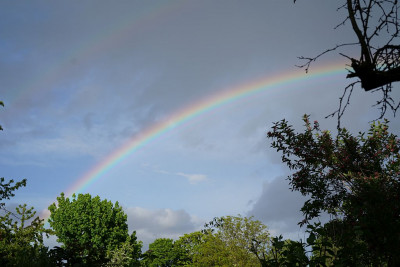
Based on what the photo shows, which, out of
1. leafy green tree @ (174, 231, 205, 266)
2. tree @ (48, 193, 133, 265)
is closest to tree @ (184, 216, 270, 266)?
leafy green tree @ (174, 231, 205, 266)

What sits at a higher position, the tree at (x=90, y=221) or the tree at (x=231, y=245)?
the tree at (x=90, y=221)

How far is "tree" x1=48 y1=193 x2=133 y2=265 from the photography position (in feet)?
117

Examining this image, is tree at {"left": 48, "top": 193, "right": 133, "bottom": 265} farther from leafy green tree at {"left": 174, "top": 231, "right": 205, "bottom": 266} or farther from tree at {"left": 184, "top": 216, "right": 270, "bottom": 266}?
tree at {"left": 184, "top": 216, "right": 270, "bottom": 266}

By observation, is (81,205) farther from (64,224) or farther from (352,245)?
(352,245)

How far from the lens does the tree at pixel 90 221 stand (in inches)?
1406

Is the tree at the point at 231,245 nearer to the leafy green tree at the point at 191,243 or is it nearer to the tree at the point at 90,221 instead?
the leafy green tree at the point at 191,243

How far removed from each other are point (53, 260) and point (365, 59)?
6106mm

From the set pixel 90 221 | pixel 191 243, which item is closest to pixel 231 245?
pixel 191 243

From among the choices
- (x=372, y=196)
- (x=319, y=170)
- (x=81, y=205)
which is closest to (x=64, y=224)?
(x=81, y=205)

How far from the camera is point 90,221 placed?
36094mm

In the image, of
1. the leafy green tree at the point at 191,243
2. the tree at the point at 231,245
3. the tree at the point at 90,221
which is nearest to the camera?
the tree at the point at 231,245

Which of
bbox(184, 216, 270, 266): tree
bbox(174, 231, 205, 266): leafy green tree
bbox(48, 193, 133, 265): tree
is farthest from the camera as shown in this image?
bbox(48, 193, 133, 265): tree

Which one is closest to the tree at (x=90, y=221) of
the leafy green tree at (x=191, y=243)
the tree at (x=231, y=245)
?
the leafy green tree at (x=191, y=243)

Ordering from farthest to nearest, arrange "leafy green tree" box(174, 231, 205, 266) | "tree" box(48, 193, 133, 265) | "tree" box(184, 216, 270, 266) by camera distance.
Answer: "tree" box(48, 193, 133, 265)
"leafy green tree" box(174, 231, 205, 266)
"tree" box(184, 216, 270, 266)
